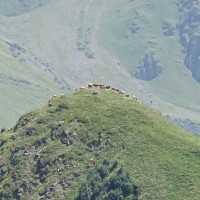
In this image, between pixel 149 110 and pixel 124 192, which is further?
pixel 149 110

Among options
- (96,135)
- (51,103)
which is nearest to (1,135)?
(51,103)

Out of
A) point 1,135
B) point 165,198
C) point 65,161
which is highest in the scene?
point 1,135

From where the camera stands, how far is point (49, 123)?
139250mm

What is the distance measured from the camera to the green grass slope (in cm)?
12406

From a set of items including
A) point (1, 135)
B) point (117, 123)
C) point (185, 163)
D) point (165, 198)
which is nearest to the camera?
point (165, 198)

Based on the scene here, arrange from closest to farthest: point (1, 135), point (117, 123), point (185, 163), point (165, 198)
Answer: point (165, 198) → point (185, 163) → point (117, 123) → point (1, 135)

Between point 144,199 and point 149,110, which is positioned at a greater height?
point 149,110

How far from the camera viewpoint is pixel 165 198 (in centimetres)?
11850

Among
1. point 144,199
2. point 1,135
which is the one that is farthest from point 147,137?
point 1,135

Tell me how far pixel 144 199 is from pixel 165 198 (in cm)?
280

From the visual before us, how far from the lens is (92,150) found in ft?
433

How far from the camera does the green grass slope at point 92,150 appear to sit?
12406 centimetres

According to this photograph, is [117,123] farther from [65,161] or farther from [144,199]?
[144,199]

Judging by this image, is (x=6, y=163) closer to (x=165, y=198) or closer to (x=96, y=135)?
(x=96, y=135)
